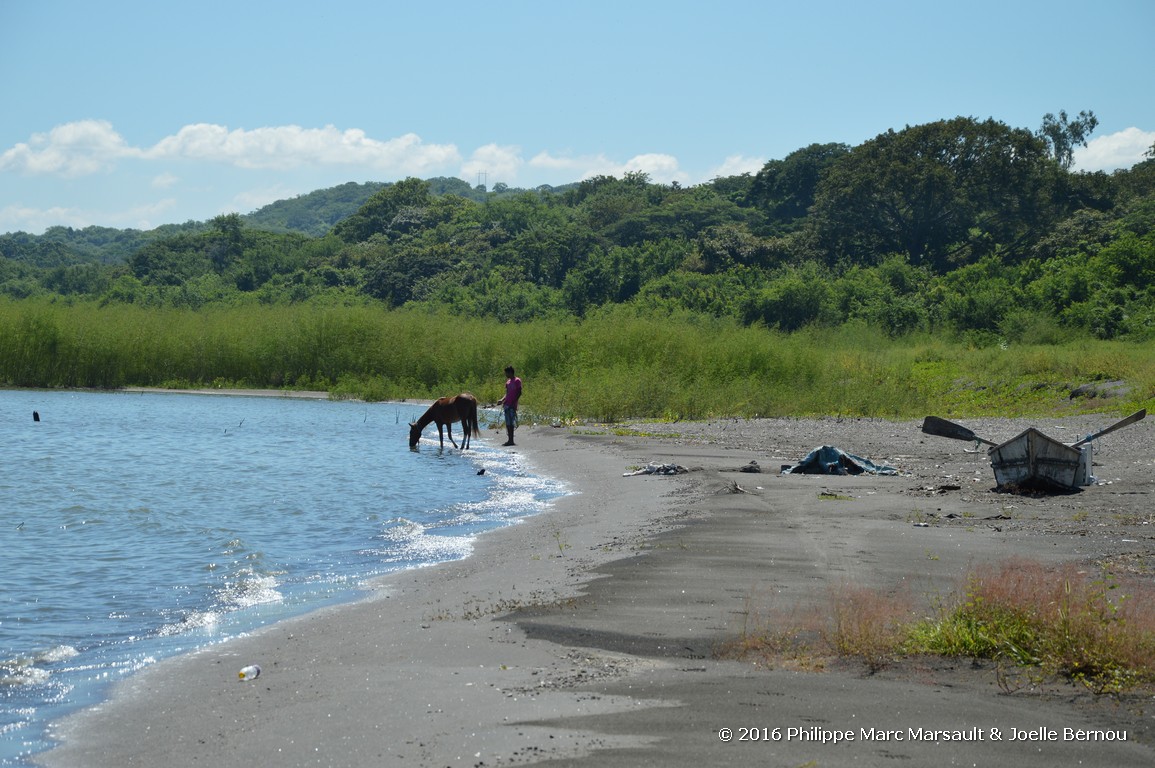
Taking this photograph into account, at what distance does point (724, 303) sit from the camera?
50.4 metres

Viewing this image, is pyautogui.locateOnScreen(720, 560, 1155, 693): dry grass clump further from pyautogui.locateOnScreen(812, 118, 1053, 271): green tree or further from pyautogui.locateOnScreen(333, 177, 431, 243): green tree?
pyautogui.locateOnScreen(333, 177, 431, 243): green tree

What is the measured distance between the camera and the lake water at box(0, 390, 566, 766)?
7312 millimetres

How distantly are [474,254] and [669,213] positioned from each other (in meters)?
14.5

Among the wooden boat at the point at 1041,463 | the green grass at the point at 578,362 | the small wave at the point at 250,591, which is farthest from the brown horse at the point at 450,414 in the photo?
the small wave at the point at 250,591

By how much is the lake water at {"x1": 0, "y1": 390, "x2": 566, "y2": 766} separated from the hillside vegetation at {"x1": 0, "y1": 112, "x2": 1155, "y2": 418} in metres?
9.71

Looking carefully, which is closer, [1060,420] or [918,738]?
[918,738]

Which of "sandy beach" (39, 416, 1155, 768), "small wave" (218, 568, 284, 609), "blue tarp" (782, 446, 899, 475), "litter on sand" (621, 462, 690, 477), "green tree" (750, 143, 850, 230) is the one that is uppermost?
"green tree" (750, 143, 850, 230)

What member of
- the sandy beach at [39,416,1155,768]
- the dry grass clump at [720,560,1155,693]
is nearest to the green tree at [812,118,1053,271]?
the sandy beach at [39,416,1155,768]

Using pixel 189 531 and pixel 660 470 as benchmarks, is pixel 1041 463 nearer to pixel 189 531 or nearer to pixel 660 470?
pixel 660 470

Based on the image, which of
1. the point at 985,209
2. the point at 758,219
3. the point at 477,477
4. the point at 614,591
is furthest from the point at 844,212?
the point at 614,591

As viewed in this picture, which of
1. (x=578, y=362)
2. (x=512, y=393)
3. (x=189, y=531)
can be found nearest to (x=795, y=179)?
(x=578, y=362)

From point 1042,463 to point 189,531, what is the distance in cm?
1024

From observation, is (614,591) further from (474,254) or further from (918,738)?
(474,254)

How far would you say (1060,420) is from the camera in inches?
930
